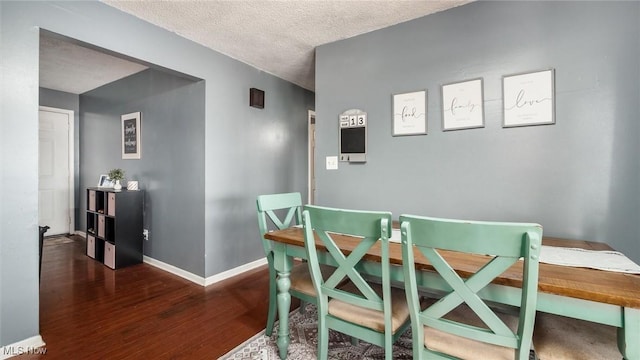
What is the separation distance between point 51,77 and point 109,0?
9.18 feet

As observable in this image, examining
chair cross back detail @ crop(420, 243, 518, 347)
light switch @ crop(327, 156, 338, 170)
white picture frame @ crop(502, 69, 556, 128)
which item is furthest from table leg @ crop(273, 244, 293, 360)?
white picture frame @ crop(502, 69, 556, 128)

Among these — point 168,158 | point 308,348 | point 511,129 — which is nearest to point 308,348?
point 308,348

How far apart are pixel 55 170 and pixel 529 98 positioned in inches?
246

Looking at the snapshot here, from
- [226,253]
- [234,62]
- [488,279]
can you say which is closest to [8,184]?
[226,253]

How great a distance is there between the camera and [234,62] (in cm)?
300

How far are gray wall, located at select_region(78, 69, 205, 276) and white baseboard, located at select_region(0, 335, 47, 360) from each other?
3.98 feet

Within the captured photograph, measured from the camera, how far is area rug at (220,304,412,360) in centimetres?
167

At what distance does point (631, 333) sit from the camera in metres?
0.86

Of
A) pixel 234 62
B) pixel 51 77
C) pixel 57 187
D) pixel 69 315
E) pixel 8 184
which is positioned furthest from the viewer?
pixel 57 187

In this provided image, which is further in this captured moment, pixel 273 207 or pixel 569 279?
pixel 273 207

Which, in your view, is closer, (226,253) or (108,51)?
(108,51)

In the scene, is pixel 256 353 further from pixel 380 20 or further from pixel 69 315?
pixel 380 20

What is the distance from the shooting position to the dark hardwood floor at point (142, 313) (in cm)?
175

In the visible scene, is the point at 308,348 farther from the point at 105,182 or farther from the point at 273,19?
the point at 105,182
